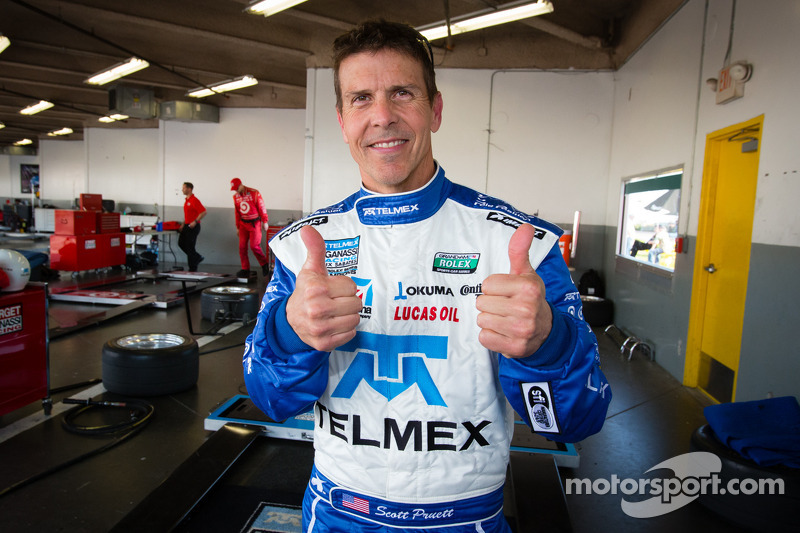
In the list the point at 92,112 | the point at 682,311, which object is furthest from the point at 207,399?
the point at 92,112

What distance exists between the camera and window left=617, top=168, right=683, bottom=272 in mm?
4616

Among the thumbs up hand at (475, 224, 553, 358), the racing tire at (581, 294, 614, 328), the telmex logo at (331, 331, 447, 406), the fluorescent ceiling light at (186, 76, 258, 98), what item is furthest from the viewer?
the fluorescent ceiling light at (186, 76, 258, 98)

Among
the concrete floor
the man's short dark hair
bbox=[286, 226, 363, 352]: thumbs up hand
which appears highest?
the man's short dark hair

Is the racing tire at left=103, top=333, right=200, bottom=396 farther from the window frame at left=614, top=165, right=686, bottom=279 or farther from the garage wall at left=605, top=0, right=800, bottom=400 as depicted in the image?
the window frame at left=614, top=165, right=686, bottom=279

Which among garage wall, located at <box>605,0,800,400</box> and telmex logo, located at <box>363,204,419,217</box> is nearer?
telmex logo, located at <box>363,204,419,217</box>

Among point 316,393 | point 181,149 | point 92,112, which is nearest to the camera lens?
point 316,393

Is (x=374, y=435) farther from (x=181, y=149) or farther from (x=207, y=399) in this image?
(x=181, y=149)

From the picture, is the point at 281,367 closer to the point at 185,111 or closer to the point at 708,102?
the point at 708,102

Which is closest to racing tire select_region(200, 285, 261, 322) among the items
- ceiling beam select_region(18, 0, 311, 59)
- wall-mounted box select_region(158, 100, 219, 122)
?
ceiling beam select_region(18, 0, 311, 59)

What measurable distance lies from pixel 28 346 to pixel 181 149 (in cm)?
924

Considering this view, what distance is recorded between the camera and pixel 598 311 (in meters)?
6.14

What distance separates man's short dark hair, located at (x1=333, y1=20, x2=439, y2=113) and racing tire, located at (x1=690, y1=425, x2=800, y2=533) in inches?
87.6

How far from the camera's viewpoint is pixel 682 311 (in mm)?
4227
